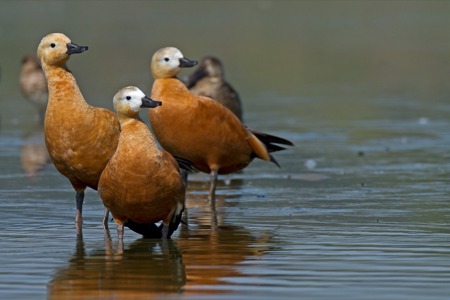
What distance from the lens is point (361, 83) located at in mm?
22359

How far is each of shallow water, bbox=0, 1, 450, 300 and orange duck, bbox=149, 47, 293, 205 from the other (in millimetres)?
370

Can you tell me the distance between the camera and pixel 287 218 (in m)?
10.2

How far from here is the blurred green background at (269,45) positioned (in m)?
20.8

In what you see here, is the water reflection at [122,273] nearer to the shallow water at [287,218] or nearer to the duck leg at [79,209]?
the shallow water at [287,218]

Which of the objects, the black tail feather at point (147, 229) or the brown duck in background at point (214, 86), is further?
the brown duck in background at point (214, 86)

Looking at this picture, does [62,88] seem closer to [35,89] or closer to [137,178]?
[137,178]

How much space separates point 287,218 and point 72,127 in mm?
1852

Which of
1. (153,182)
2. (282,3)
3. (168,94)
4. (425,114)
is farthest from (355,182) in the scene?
(282,3)

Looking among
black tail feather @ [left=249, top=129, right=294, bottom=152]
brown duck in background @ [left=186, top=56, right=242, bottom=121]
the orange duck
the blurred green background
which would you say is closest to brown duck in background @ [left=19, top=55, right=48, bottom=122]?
the blurred green background

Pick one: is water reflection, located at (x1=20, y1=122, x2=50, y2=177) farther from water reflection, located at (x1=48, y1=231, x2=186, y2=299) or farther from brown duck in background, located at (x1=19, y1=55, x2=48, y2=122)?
water reflection, located at (x1=48, y1=231, x2=186, y2=299)

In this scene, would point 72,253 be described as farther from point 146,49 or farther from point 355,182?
point 146,49

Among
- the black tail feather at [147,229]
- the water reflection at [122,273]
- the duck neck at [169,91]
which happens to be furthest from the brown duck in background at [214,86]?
the water reflection at [122,273]

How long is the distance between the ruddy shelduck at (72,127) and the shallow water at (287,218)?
50cm

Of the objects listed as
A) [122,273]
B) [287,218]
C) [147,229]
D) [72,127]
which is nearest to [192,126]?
[287,218]
